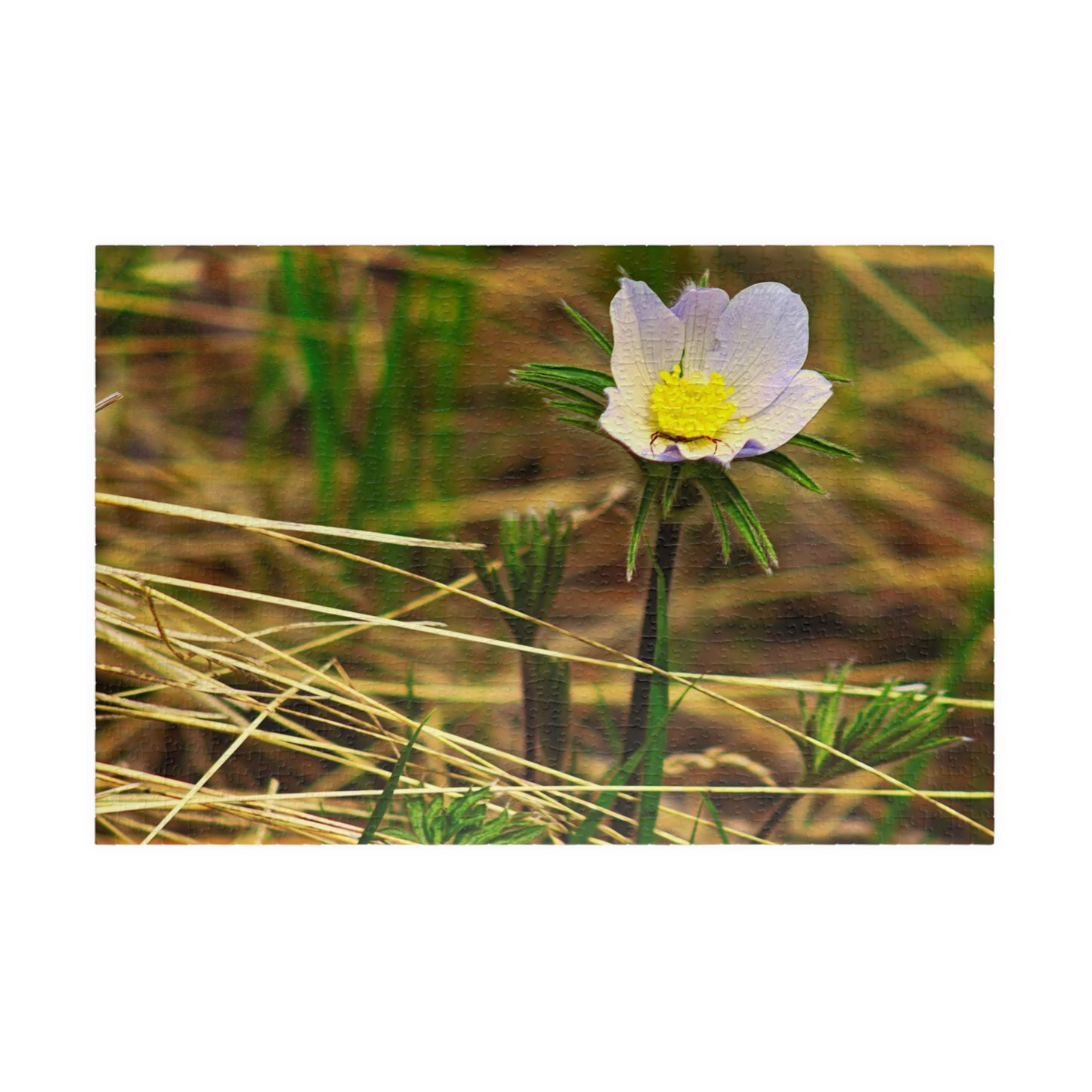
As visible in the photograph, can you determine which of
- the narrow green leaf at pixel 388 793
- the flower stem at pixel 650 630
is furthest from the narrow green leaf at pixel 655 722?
the narrow green leaf at pixel 388 793

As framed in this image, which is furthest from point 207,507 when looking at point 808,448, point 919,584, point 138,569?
point 919,584

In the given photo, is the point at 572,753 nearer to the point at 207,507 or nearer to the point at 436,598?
the point at 436,598

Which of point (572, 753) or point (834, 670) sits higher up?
point (834, 670)

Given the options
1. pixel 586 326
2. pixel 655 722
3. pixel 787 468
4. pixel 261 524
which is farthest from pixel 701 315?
pixel 261 524

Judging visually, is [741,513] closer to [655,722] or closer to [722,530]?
[722,530]

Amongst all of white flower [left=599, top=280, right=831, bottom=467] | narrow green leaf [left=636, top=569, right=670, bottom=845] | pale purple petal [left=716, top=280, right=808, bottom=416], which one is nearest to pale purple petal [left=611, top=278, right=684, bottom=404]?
white flower [left=599, top=280, right=831, bottom=467]

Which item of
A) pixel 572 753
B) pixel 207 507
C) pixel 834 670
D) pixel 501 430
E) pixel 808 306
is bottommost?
pixel 572 753
